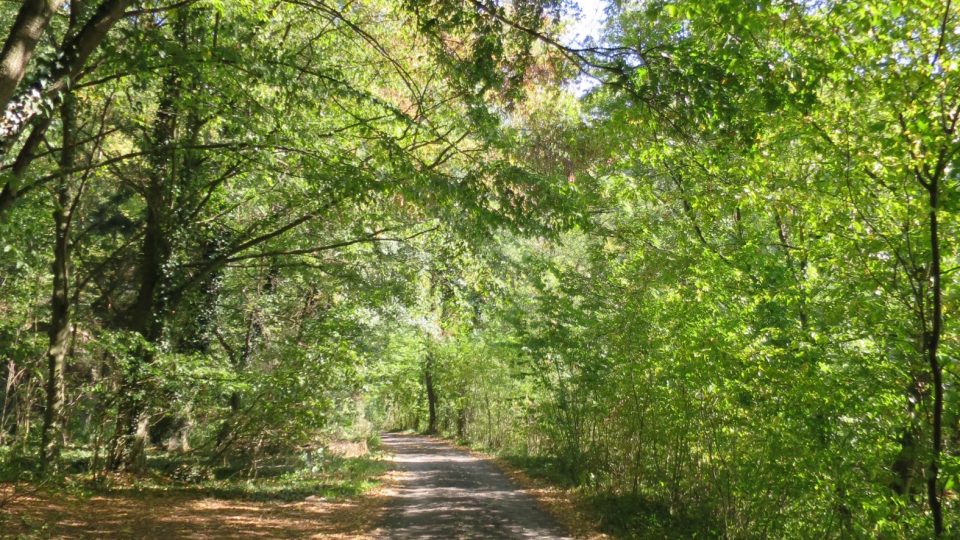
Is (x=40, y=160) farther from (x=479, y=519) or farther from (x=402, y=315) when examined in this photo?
(x=479, y=519)

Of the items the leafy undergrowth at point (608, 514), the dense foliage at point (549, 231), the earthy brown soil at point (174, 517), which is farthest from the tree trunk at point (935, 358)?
the earthy brown soil at point (174, 517)

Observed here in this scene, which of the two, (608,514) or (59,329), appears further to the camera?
(608,514)

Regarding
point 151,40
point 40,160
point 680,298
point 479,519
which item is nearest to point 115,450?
point 40,160

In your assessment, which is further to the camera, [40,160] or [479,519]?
[40,160]

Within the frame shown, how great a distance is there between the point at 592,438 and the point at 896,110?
9.45 metres

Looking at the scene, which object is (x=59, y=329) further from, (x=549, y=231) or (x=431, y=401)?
(x=431, y=401)

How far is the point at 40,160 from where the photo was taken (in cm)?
1084

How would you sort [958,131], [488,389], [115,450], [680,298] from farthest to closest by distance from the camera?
[488,389]
[115,450]
[680,298]
[958,131]

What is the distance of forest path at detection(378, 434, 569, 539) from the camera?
8.59 m

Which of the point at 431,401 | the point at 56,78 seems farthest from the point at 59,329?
the point at 431,401

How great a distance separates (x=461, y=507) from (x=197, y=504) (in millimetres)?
4491

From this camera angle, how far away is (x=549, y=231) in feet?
21.8

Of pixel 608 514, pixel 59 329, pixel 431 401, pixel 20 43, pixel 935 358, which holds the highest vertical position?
pixel 20 43

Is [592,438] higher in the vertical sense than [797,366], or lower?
lower
